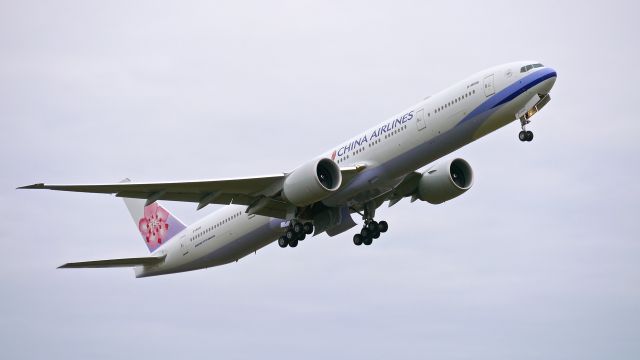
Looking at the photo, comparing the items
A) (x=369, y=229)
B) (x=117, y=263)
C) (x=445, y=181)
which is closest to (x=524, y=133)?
(x=445, y=181)

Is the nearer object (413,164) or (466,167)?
(413,164)

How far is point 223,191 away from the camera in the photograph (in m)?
38.5

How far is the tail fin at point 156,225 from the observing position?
47625mm

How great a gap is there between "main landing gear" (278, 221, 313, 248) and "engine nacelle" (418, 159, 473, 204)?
5.24 metres

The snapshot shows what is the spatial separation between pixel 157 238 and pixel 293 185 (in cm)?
1340

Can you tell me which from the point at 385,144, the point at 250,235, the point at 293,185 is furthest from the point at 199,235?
the point at 385,144

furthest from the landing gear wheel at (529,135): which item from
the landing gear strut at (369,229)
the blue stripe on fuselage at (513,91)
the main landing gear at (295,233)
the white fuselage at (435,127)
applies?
the main landing gear at (295,233)

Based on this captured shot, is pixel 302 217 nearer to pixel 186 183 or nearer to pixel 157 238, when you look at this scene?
pixel 186 183

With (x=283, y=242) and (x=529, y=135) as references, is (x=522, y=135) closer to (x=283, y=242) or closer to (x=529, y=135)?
(x=529, y=135)

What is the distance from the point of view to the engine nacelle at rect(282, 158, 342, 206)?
36562 millimetres

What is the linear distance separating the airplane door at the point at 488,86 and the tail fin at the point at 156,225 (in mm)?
18201

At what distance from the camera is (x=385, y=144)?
36.6 meters

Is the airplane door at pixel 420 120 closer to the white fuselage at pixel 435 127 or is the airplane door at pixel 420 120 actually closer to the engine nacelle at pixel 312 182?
the white fuselage at pixel 435 127

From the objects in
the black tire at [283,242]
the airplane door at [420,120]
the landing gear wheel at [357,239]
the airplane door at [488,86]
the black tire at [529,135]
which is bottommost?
the black tire at [283,242]
